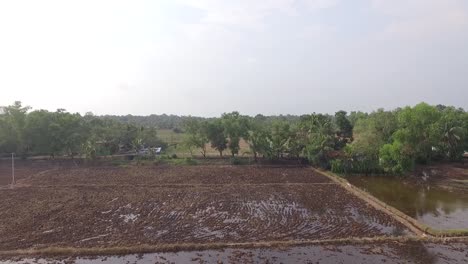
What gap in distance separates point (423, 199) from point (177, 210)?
18496 mm

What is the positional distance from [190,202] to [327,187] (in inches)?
488

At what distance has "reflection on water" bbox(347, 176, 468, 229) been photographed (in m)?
22.8

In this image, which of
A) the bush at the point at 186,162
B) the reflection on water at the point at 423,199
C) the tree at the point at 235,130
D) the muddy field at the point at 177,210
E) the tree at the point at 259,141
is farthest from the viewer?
the tree at the point at 235,130

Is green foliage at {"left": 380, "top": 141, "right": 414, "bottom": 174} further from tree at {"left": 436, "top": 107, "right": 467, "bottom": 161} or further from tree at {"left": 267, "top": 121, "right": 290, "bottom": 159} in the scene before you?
tree at {"left": 267, "top": 121, "right": 290, "bottom": 159}

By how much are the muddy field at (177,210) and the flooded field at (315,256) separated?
55.2 inches

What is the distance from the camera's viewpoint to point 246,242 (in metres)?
18.6

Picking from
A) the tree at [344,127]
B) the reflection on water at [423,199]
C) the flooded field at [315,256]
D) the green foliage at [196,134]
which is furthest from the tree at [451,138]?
the green foliage at [196,134]

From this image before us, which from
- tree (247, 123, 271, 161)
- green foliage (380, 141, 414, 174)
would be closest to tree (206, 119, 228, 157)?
tree (247, 123, 271, 161)

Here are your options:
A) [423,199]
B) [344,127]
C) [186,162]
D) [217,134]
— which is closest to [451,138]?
[344,127]

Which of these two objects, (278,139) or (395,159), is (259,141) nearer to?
(278,139)

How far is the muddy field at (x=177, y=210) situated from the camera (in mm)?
19641

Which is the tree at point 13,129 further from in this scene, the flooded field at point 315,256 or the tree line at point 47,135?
the flooded field at point 315,256

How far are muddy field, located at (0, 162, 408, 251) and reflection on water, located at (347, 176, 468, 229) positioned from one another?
246cm

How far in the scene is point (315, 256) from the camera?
1722 cm
